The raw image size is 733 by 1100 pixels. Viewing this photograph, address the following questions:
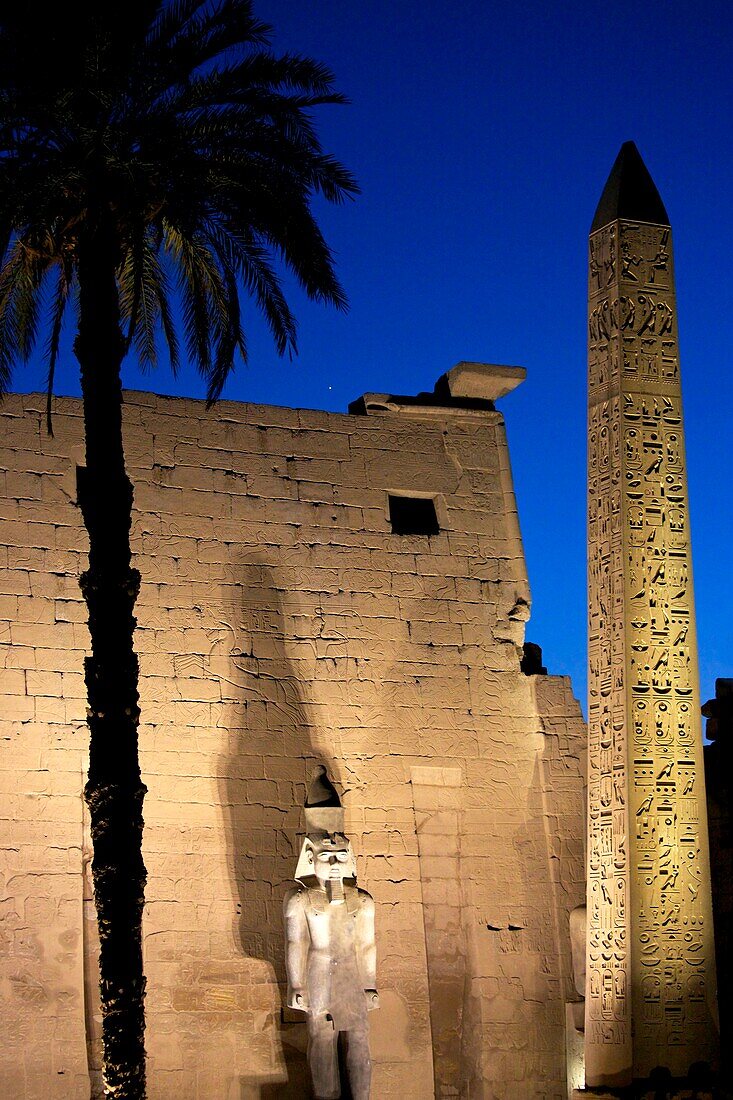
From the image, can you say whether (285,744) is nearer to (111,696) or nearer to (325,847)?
(325,847)

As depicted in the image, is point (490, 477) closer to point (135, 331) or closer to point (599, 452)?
point (135, 331)

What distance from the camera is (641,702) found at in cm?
888

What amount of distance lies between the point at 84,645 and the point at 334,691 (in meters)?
1.98

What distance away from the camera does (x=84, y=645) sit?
11961 millimetres

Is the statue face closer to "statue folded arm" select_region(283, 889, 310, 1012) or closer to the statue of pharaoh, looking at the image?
the statue of pharaoh

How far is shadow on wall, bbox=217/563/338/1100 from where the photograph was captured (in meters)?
11.8

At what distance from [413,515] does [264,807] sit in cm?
285

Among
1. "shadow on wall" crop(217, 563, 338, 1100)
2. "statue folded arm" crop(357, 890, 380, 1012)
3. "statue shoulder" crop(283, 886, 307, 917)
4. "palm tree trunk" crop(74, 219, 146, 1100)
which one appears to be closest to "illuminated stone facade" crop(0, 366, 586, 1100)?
"shadow on wall" crop(217, 563, 338, 1100)

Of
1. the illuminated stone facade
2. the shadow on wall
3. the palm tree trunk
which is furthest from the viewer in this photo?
the shadow on wall

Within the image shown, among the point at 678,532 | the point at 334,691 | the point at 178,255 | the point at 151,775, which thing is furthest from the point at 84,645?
the point at 678,532

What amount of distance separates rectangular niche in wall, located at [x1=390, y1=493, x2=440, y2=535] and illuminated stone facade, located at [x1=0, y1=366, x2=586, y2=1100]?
0.14 m

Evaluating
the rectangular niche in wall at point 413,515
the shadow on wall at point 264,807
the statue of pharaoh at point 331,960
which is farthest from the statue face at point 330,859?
the rectangular niche in wall at point 413,515

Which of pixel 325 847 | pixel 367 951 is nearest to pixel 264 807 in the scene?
pixel 325 847

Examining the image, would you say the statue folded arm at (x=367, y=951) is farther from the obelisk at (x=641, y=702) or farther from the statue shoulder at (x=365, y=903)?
the obelisk at (x=641, y=702)
